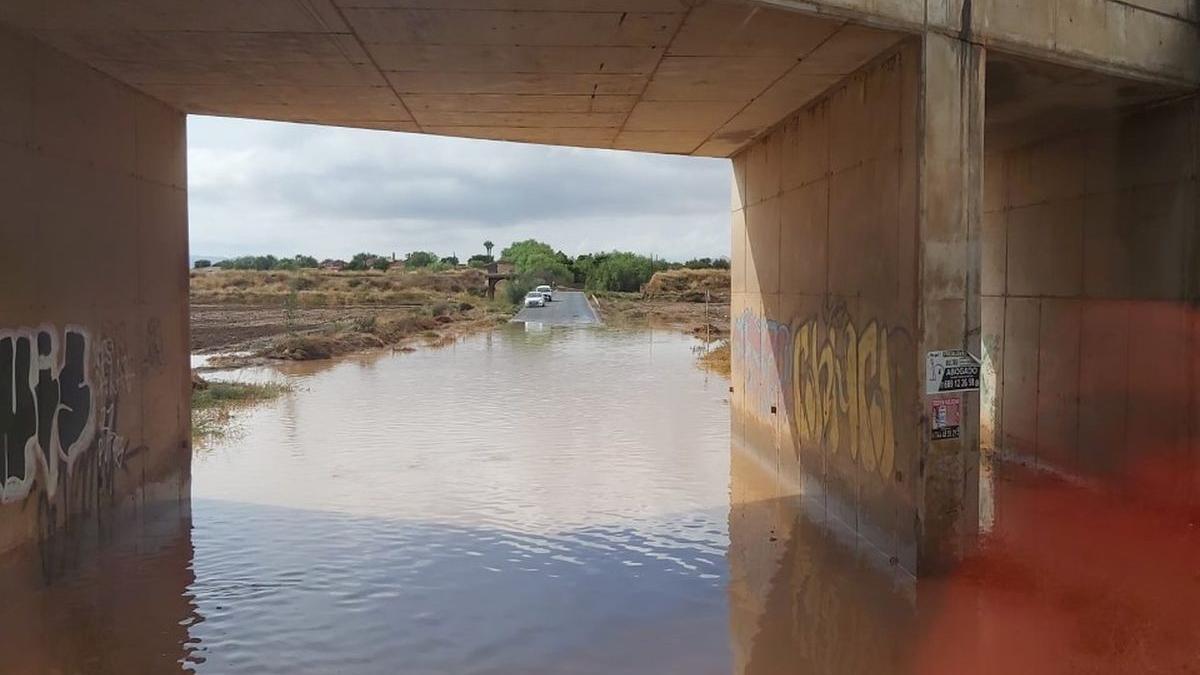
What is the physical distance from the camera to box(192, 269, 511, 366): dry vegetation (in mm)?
34719

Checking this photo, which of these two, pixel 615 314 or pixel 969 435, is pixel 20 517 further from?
pixel 615 314

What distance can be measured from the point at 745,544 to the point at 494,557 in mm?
2723

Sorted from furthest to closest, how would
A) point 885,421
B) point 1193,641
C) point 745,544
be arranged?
1. point 745,544
2. point 885,421
3. point 1193,641

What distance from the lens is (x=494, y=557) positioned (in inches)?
352

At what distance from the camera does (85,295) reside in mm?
8758

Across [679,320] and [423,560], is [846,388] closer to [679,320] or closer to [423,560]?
[423,560]

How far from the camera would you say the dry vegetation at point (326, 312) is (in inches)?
1367

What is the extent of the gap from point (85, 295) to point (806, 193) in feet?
27.5

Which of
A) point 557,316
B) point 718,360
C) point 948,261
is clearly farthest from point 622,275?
point 948,261

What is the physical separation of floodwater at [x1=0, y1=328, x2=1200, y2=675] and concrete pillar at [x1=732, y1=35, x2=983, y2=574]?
0.58 m

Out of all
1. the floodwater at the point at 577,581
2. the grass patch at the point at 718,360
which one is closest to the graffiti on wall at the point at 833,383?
the floodwater at the point at 577,581

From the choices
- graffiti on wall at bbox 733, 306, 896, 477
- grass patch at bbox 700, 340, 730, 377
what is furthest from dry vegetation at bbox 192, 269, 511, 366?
graffiti on wall at bbox 733, 306, 896, 477

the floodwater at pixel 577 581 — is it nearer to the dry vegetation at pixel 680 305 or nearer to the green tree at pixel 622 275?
the dry vegetation at pixel 680 305

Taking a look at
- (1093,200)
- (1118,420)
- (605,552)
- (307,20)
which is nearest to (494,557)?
(605,552)
